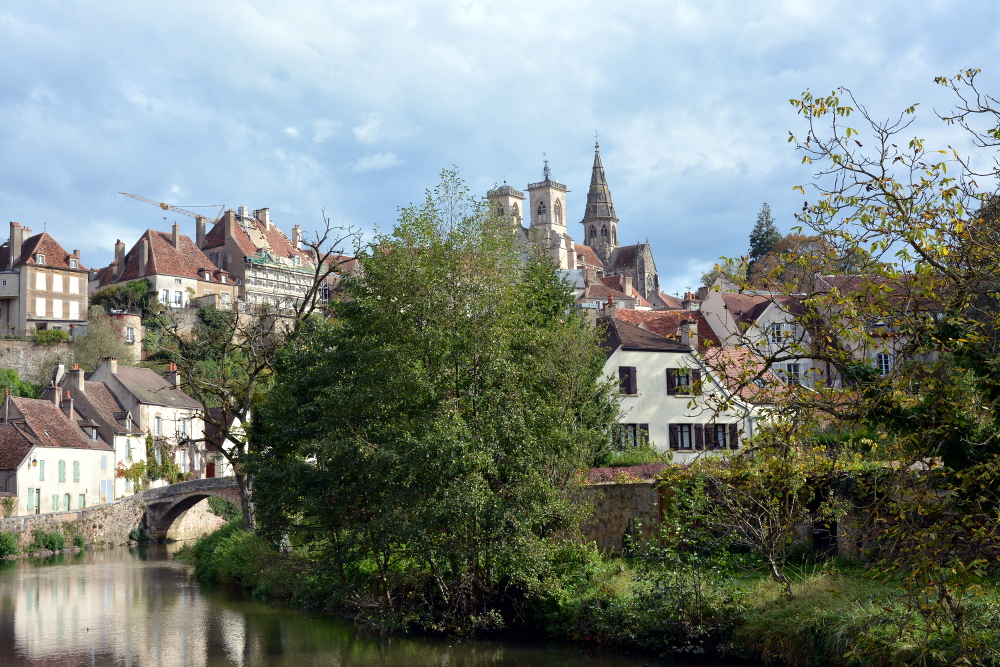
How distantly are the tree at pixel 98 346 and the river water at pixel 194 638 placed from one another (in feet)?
118

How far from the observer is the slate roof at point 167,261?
77.1 m

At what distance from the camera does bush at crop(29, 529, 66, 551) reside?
133 feet

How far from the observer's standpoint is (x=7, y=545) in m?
38.8

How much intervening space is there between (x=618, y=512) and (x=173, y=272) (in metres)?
64.0

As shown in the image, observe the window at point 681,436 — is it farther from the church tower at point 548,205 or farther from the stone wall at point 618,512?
the church tower at point 548,205

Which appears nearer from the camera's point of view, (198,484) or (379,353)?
(379,353)

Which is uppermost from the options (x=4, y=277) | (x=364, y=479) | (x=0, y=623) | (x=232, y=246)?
(x=232, y=246)

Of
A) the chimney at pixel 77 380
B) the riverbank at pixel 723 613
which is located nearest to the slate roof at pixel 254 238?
the chimney at pixel 77 380

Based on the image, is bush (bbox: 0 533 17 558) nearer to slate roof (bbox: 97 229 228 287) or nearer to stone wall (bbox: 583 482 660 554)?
stone wall (bbox: 583 482 660 554)

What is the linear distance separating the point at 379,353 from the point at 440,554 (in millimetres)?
4032

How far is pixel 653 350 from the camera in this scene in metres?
32.4

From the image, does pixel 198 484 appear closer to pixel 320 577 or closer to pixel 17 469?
pixel 17 469

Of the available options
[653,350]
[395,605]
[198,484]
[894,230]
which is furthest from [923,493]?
[198,484]

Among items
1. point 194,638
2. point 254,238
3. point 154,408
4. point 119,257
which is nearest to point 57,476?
point 154,408
